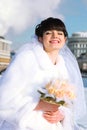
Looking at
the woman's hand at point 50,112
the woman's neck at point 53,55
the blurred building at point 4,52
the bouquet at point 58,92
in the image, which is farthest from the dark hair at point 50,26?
the blurred building at point 4,52

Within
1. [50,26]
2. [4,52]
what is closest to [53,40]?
[50,26]

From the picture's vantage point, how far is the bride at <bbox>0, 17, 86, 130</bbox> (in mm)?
2217

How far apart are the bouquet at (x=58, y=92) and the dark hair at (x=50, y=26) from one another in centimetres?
34

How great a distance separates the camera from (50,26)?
233 cm

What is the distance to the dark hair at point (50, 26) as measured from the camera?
233cm

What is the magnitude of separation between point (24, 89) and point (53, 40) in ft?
1.15

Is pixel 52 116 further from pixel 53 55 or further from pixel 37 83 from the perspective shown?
pixel 53 55

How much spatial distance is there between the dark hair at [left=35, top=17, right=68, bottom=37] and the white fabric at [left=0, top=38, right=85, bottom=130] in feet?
0.58

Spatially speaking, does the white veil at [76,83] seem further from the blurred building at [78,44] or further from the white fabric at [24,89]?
the blurred building at [78,44]

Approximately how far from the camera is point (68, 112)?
236 centimetres

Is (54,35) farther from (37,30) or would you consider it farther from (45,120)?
(45,120)

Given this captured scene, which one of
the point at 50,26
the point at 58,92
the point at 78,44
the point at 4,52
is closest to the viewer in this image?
the point at 58,92

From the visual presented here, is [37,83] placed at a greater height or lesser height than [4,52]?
greater

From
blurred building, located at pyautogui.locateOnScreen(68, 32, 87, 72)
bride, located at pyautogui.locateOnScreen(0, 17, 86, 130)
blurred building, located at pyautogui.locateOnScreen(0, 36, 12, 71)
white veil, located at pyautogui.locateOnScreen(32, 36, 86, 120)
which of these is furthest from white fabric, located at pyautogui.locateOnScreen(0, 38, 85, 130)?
blurred building, located at pyautogui.locateOnScreen(68, 32, 87, 72)
